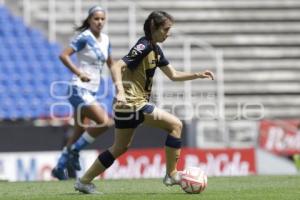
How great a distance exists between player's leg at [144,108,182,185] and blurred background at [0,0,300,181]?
7.31 m

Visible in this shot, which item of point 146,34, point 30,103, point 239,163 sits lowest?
point 239,163

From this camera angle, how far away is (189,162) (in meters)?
16.9

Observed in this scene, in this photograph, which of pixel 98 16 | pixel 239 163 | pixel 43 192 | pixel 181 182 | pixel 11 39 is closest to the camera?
pixel 181 182

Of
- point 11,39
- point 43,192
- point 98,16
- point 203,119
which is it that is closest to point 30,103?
point 11,39

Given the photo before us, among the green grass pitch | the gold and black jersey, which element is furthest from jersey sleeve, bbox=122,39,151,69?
the green grass pitch

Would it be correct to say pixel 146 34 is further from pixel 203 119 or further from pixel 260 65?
pixel 260 65

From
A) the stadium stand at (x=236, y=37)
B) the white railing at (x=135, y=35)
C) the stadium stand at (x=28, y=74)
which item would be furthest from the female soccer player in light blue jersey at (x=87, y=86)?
the stadium stand at (x=236, y=37)

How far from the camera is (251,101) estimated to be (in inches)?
827

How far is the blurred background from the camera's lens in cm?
1678

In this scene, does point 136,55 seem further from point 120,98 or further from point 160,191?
point 160,191

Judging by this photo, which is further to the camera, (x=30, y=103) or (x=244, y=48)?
(x=244, y=48)

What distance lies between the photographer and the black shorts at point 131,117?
8656 mm

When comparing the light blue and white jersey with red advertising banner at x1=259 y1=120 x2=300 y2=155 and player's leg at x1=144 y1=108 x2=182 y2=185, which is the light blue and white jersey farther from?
red advertising banner at x1=259 y1=120 x2=300 y2=155

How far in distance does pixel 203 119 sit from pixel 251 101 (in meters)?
2.93
